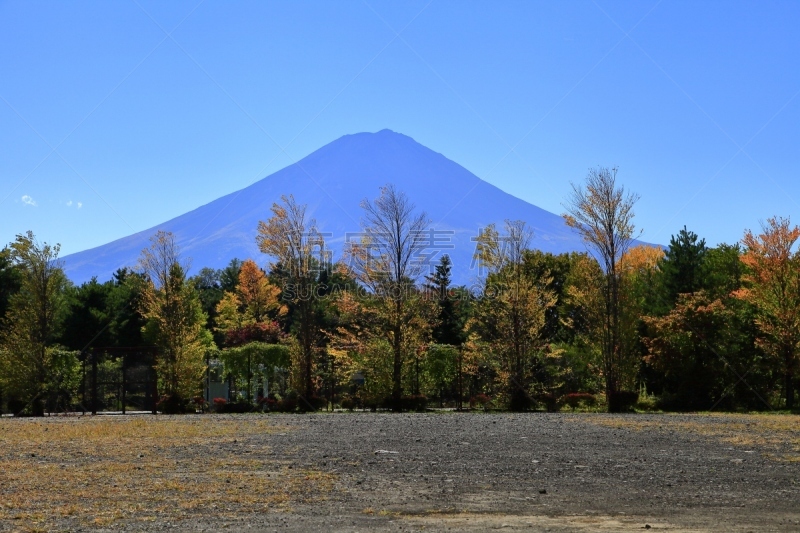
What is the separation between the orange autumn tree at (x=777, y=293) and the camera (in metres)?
31.5

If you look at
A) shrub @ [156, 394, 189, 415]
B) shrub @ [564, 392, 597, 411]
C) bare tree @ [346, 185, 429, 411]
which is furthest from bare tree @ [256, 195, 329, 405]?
shrub @ [564, 392, 597, 411]

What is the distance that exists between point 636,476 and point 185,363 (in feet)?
84.4

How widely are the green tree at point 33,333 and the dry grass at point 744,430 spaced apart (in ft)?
74.4

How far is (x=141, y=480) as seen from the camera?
33.1 ft

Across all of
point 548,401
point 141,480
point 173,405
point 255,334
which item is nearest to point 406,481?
point 141,480

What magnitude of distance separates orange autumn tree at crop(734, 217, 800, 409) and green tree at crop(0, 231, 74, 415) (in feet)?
91.2

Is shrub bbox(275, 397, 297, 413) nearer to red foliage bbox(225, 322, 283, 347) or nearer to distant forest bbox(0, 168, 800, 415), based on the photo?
distant forest bbox(0, 168, 800, 415)

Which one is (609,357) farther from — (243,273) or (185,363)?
(243,273)

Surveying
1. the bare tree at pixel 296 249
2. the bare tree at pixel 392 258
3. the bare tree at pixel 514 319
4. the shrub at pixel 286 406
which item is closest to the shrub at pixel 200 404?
the shrub at pixel 286 406

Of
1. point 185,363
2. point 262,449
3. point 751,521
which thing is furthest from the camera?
point 185,363

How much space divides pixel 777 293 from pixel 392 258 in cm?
1485

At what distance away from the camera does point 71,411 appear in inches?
1328

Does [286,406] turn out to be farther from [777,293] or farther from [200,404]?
[777,293]

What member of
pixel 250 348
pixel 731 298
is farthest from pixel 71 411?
pixel 731 298
